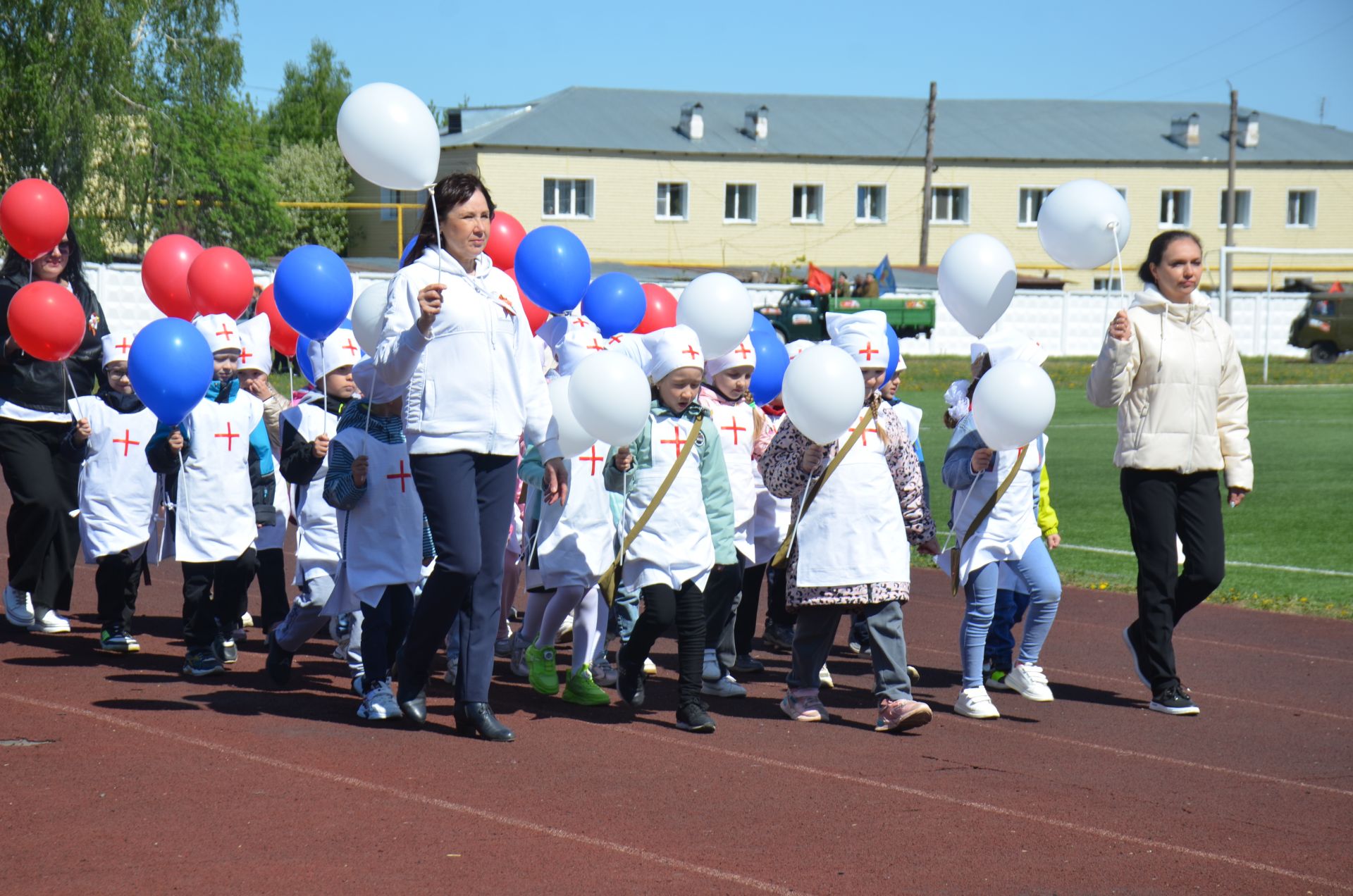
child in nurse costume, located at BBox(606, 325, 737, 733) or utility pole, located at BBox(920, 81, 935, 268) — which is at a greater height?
utility pole, located at BBox(920, 81, 935, 268)

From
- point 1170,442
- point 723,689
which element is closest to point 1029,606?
point 1170,442

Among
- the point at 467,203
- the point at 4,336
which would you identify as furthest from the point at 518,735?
the point at 4,336

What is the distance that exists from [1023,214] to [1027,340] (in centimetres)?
5822

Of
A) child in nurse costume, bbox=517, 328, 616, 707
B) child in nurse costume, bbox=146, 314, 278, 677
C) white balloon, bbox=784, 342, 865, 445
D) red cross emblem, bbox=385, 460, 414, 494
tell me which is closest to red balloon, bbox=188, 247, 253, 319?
child in nurse costume, bbox=146, 314, 278, 677

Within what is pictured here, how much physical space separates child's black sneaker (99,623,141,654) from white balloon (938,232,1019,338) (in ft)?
14.6

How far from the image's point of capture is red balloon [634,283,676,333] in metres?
9.71

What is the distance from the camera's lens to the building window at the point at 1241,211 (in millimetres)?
64938

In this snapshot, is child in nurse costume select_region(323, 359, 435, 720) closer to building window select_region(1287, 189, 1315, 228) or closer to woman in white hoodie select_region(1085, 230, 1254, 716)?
woman in white hoodie select_region(1085, 230, 1254, 716)

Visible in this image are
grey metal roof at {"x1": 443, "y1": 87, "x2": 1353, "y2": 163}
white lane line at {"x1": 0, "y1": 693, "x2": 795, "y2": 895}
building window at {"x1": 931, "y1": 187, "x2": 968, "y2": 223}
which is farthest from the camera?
building window at {"x1": 931, "y1": 187, "x2": 968, "y2": 223}

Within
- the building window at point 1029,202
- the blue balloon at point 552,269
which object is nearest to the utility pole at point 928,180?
the building window at point 1029,202

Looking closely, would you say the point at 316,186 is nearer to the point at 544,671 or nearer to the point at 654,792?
the point at 544,671

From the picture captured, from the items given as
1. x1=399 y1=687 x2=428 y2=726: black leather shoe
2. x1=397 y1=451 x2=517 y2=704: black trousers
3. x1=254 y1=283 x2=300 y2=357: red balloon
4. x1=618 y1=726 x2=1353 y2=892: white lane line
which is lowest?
x1=618 y1=726 x2=1353 y2=892: white lane line

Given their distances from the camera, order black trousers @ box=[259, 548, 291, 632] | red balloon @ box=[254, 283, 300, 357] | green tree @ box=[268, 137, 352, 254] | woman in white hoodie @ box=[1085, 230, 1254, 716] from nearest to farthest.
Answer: woman in white hoodie @ box=[1085, 230, 1254, 716] → black trousers @ box=[259, 548, 291, 632] → red balloon @ box=[254, 283, 300, 357] → green tree @ box=[268, 137, 352, 254]

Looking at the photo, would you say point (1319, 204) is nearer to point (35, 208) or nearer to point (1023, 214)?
point (1023, 214)
